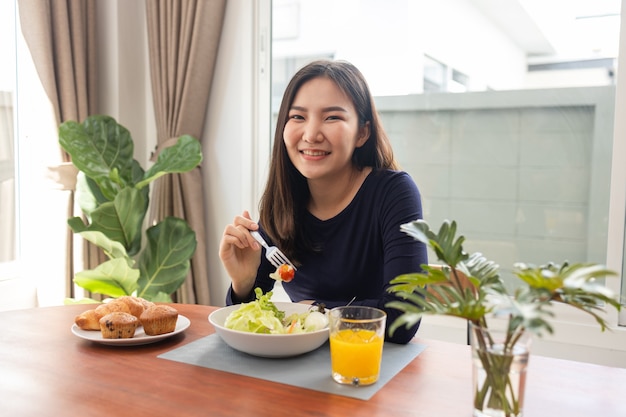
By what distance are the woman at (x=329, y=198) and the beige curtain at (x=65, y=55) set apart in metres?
1.37

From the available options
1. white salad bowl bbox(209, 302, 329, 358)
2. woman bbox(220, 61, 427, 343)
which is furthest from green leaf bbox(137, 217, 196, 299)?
white salad bowl bbox(209, 302, 329, 358)

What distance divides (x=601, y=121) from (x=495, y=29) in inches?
22.8

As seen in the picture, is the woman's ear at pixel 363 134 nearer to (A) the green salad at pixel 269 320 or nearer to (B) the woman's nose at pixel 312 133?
(B) the woman's nose at pixel 312 133

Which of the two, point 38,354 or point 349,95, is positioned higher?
point 349,95

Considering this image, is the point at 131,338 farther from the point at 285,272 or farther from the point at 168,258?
the point at 168,258

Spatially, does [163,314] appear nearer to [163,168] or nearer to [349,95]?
[349,95]

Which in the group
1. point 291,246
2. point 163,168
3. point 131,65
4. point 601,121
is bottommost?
point 291,246

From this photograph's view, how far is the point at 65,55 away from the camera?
2652 millimetres

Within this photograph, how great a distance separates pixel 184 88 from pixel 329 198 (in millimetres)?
1385

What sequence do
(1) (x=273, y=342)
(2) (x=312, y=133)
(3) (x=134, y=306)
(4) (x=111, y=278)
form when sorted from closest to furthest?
1. (1) (x=273, y=342)
2. (3) (x=134, y=306)
3. (2) (x=312, y=133)
4. (4) (x=111, y=278)

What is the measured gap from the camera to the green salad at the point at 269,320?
115cm

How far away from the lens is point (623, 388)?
1.00 m

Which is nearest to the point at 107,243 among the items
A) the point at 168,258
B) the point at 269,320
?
the point at 168,258

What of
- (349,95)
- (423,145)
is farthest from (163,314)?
(423,145)
